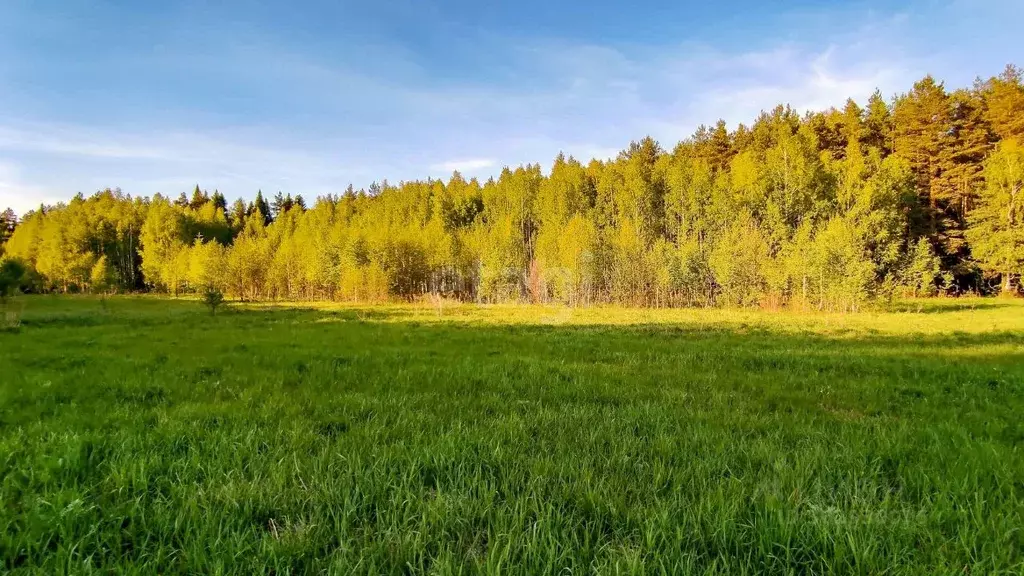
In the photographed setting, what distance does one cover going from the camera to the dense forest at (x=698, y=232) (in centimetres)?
3934

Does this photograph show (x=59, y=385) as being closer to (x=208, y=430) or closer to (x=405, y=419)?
(x=208, y=430)

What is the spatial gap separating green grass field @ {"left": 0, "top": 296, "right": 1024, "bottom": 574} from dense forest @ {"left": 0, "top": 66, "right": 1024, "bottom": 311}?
33126 millimetres

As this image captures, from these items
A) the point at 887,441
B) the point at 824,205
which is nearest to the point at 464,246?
the point at 824,205

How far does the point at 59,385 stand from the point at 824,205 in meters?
51.2

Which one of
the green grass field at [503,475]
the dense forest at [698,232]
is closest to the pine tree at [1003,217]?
the dense forest at [698,232]

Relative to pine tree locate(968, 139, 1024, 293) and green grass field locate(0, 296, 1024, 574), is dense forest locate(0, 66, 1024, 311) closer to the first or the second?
pine tree locate(968, 139, 1024, 293)

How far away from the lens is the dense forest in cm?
3934

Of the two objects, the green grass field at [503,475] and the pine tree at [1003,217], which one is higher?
the pine tree at [1003,217]

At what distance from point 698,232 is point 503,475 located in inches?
2154

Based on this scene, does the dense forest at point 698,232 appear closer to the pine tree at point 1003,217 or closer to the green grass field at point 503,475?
the pine tree at point 1003,217

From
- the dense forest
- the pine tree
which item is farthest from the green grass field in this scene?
the pine tree

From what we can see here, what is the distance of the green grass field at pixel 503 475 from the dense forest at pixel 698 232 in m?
33.1

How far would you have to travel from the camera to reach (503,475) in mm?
3590

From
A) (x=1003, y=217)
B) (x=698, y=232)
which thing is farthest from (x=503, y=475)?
(x=1003, y=217)
